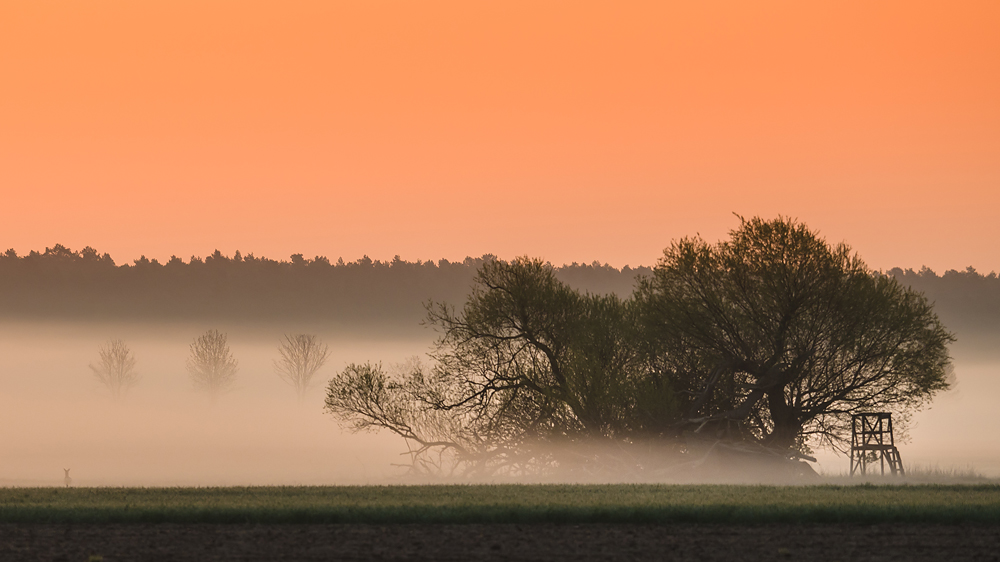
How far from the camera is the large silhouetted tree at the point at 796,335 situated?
44969 millimetres

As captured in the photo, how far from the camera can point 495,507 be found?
21531 millimetres

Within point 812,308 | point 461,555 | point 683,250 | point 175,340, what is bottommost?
point 461,555

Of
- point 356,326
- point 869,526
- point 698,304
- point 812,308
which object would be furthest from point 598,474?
point 356,326

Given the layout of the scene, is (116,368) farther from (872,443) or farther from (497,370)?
(872,443)

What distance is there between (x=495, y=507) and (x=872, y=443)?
29.1m

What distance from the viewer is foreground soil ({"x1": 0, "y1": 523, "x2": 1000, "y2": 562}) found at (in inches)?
639

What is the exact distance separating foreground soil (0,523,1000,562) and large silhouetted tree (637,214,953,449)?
25.7 metres

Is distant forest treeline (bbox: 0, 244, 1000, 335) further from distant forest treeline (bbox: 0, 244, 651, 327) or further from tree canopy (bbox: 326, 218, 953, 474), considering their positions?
tree canopy (bbox: 326, 218, 953, 474)

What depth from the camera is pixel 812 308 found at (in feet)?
148

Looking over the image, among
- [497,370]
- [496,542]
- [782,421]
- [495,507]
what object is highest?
[497,370]

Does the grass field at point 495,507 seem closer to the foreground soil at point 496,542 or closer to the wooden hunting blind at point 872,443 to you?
the foreground soil at point 496,542

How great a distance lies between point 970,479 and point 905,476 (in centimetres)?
235

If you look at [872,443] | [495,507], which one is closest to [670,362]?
[872,443]

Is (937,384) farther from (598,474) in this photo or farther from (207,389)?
(207,389)
